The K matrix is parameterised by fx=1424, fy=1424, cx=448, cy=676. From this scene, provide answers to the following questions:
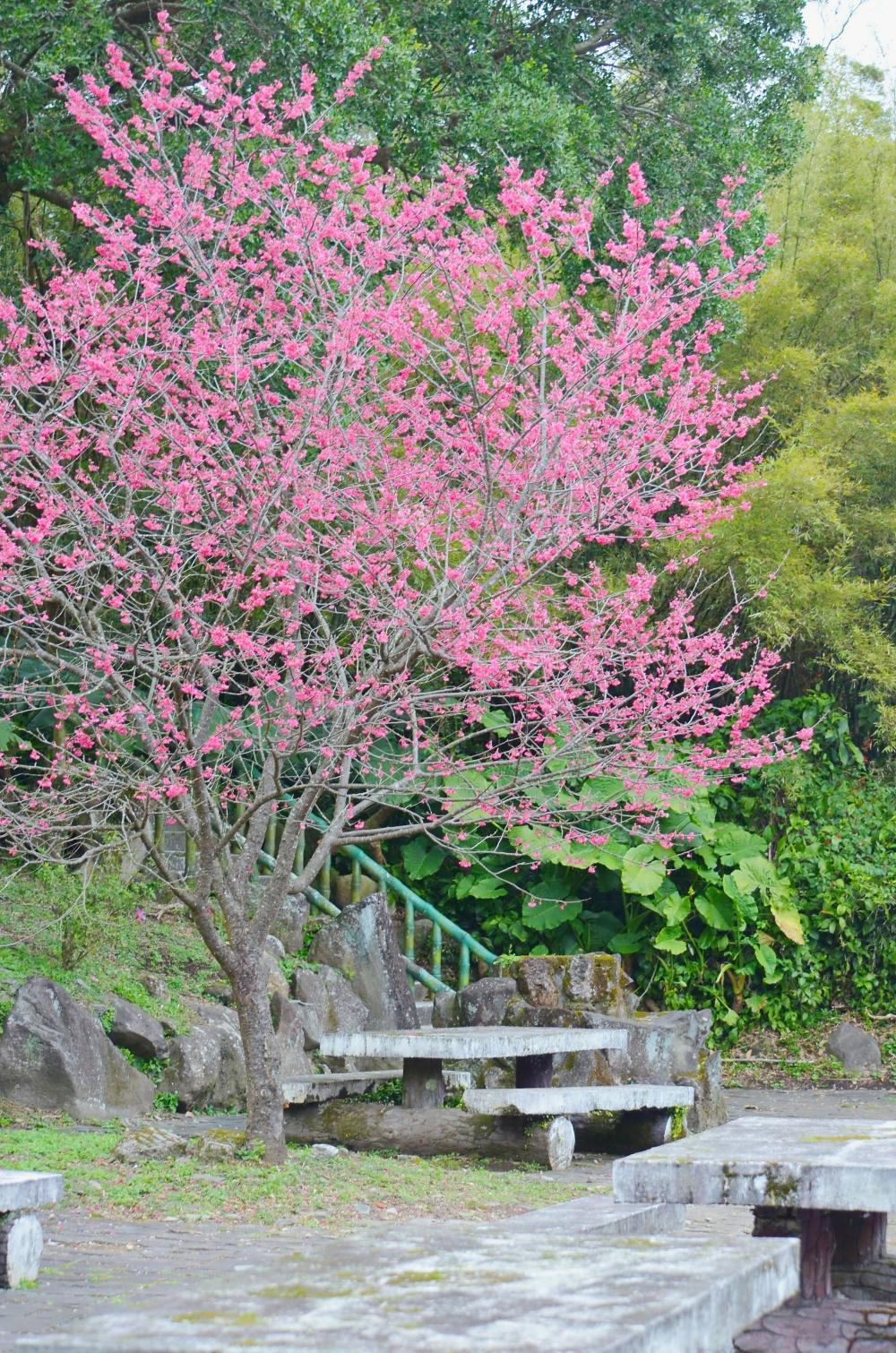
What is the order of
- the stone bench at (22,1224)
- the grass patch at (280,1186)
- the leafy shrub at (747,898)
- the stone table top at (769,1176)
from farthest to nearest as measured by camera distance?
the leafy shrub at (747,898)
the grass patch at (280,1186)
the stone bench at (22,1224)
the stone table top at (769,1176)

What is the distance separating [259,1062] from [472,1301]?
4.91m

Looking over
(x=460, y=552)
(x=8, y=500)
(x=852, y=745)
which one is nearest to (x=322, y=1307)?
(x=8, y=500)

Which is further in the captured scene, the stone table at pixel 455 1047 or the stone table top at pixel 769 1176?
the stone table at pixel 455 1047

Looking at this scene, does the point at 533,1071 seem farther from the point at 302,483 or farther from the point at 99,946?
the point at 302,483

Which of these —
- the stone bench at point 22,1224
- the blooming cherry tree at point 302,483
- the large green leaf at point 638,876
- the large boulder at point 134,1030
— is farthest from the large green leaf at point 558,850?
the stone bench at point 22,1224

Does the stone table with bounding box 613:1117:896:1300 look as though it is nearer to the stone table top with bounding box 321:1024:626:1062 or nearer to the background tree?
the stone table top with bounding box 321:1024:626:1062

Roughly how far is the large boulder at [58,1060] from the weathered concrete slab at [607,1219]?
4.34 metres

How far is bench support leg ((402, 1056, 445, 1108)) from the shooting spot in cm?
820

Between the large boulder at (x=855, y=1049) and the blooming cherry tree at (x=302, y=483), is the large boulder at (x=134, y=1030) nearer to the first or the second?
the blooming cherry tree at (x=302, y=483)

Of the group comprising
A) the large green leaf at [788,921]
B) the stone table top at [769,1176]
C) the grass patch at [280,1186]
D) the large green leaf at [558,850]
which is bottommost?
the grass patch at [280,1186]

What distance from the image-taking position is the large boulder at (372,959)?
10.7 m

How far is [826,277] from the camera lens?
14578 millimetres

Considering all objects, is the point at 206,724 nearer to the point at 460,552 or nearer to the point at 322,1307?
the point at 460,552

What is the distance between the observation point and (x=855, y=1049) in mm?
13258
